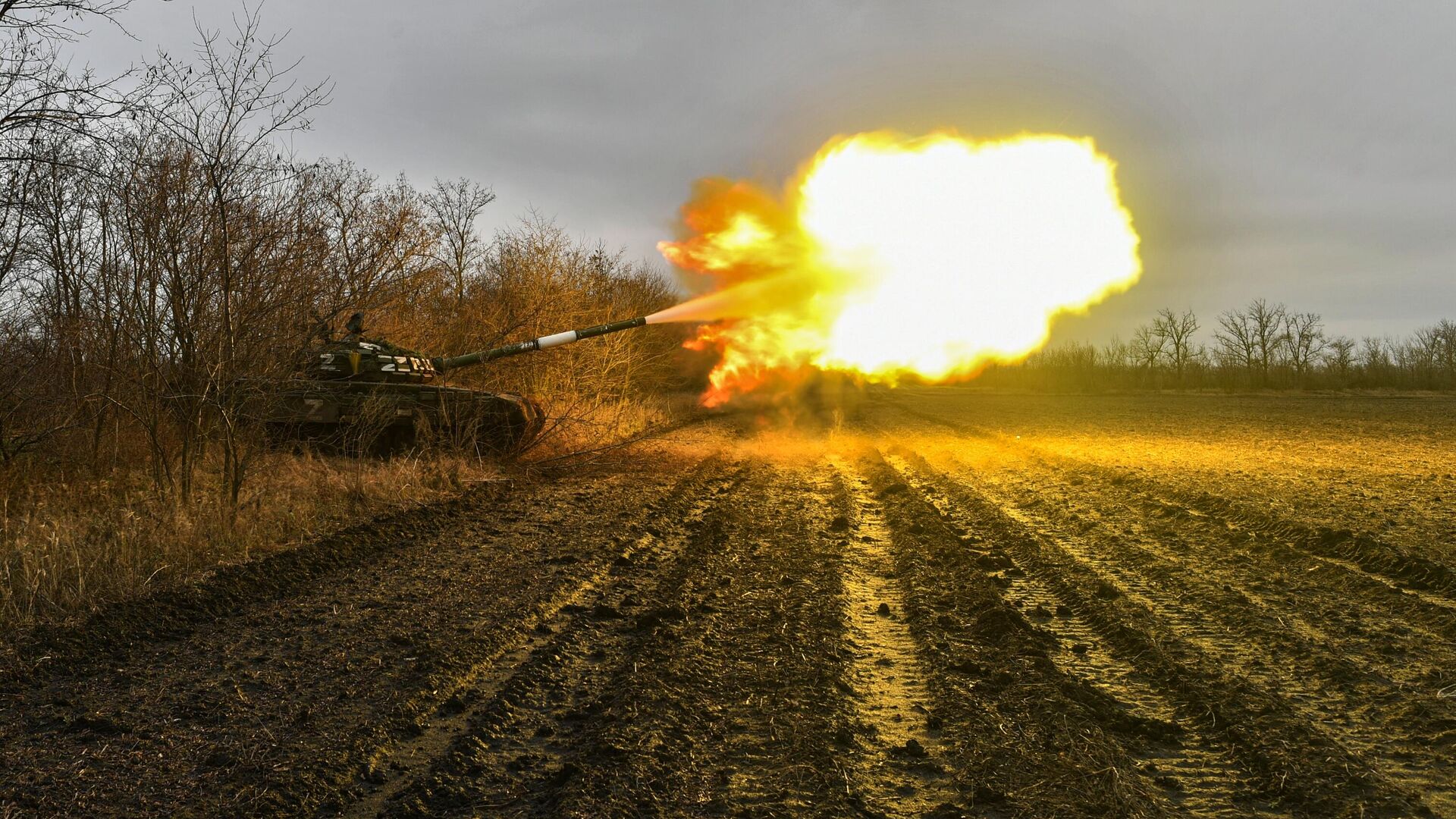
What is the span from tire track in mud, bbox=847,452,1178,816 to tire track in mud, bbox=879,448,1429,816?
397 mm

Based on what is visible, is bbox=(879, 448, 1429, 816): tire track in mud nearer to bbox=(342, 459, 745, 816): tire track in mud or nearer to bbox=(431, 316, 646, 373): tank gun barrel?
bbox=(342, 459, 745, 816): tire track in mud

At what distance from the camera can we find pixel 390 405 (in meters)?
12.7

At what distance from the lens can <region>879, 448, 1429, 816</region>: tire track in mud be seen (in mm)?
3613

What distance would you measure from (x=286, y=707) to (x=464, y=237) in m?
21.2

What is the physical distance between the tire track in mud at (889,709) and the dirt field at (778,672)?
0.02 m

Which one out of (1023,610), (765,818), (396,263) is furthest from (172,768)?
(396,263)

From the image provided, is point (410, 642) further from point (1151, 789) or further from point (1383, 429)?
point (1383, 429)

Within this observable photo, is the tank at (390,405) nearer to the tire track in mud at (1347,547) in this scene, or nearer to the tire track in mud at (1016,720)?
the tire track in mud at (1016,720)

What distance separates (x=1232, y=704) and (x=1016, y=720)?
1220 millimetres

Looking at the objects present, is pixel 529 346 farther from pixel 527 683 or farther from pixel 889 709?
pixel 889 709

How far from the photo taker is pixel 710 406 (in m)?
33.8

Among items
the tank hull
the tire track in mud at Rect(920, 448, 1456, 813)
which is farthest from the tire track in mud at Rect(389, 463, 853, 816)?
the tank hull

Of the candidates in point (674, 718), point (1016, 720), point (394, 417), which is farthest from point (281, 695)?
point (394, 417)

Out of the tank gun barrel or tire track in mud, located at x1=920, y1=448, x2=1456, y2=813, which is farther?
the tank gun barrel
